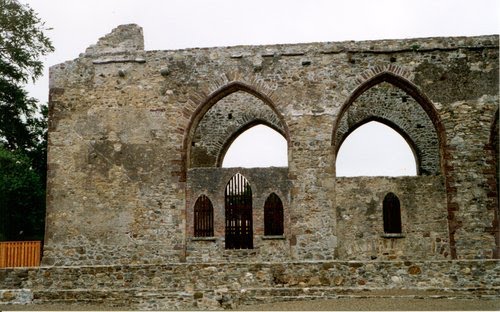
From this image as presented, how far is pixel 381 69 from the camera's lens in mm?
16812

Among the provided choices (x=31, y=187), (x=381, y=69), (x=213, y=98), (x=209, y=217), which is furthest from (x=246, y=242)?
(x=31, y=187)


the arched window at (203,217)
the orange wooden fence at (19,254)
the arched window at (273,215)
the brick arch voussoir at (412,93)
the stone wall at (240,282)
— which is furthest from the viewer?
the arched window at (203,217)

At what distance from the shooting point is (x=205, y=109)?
17.5 metres

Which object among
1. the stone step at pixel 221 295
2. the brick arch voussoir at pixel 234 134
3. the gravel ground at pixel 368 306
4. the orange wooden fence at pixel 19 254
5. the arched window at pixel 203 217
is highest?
the brick arch voussoir at pixel 234 134

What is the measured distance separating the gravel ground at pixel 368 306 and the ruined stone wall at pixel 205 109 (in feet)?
16.2

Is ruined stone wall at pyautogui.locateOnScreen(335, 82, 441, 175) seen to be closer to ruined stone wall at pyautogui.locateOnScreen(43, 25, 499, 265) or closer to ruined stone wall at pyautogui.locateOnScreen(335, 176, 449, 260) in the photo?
ruined stone wall at pyautogui.locateOnScreen(335, 176, 449, 260)

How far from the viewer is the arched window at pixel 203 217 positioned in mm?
18734

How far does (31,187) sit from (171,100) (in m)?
6.75

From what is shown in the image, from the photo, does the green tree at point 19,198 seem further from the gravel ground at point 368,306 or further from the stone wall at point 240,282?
the gravel ground at point 368,306

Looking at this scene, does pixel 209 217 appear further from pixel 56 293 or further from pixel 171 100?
pixel 56 293

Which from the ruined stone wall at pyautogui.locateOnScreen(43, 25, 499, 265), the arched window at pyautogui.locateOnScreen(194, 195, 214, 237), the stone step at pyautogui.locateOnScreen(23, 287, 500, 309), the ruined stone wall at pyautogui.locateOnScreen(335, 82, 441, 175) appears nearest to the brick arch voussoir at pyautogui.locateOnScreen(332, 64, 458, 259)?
the ruined stone wall at pyautogui.locateOnScreen(43, 25, 499, 265)

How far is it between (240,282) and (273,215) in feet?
19.7

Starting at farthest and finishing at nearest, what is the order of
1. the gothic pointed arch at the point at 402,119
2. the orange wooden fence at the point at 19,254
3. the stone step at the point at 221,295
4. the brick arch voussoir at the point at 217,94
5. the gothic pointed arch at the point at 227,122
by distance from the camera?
the gothic pointed arch at the point at 227,122
the gothic pointed arch at the point at 402,119
the brick arch voussoir at the point at 217,94
the orange wooden fence at the point at 19,254
the stone step at the point at 221,295

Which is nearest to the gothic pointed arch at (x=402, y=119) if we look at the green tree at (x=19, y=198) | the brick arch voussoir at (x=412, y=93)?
the brick arch voussoir at (x=412, y=93)
